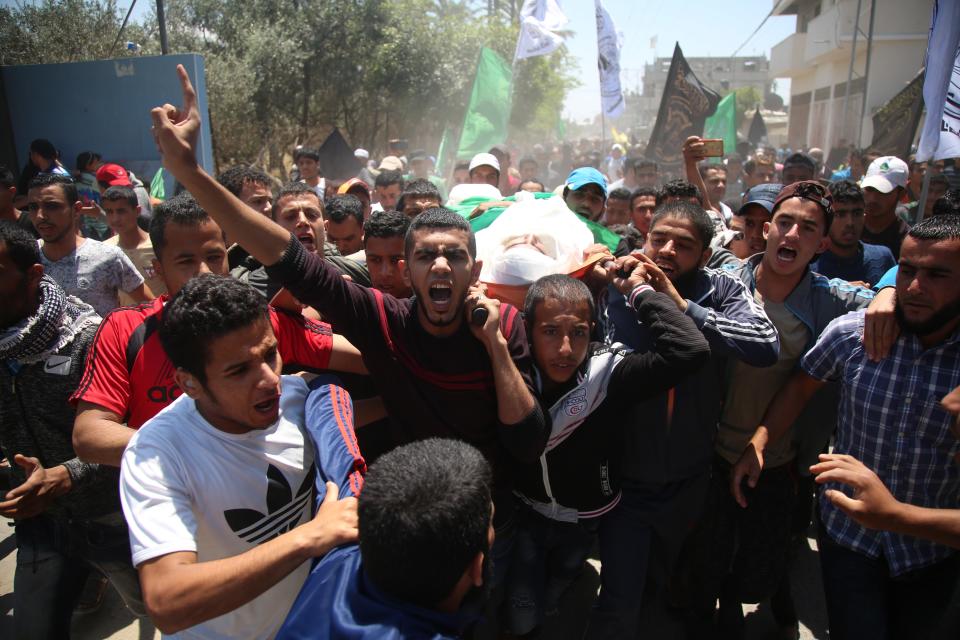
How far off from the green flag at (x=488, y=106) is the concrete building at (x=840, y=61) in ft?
42.3

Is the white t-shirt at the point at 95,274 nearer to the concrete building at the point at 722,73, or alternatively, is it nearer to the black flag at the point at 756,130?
the black flag at the point at 756,130

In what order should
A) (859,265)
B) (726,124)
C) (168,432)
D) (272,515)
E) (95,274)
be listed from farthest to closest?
1. (726,124)
2. (859,265)
3. (95,274)
4. (272,515)
5. (168,432)

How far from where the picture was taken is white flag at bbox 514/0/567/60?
8977mm

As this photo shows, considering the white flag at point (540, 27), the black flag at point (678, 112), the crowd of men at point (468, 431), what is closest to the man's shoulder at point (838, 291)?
the crowd of men at point (468, 431)

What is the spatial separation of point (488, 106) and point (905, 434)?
6806 mm

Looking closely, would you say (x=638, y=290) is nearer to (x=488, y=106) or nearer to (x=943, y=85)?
(x=943, y=85)

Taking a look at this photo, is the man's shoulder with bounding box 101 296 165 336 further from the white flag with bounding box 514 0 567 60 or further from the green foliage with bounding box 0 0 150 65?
the green foliage with bounding box 0 0 150 65

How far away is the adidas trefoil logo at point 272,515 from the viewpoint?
1.79 metres

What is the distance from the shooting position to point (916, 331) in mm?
2162

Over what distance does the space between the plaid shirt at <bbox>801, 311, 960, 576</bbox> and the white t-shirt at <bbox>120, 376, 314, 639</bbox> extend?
195 centimetres

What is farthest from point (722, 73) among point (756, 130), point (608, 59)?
point (608, 59)

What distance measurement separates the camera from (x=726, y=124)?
12016 mm

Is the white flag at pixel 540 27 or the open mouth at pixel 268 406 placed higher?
the white flag at pixel 540 27

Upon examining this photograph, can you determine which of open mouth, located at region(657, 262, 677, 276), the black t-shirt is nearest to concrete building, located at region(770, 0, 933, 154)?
the black t-shirt
